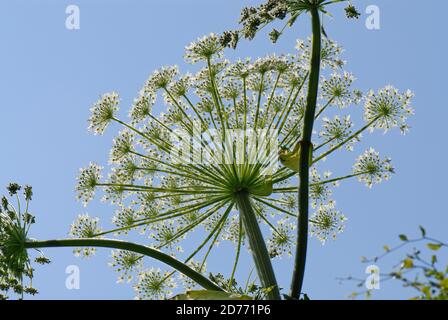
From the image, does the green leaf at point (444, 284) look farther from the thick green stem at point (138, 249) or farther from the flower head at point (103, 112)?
the flower head at point (103, 112)

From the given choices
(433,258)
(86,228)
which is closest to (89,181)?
(86,228)

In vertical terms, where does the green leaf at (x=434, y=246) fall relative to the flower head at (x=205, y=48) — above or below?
below

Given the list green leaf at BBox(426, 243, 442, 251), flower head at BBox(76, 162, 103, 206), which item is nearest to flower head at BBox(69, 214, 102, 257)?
flower head at BBox(76, 162, 103, 206)

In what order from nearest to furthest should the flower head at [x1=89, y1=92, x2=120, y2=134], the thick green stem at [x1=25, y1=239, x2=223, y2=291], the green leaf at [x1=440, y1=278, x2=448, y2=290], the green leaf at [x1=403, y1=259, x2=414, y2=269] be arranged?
the green leaf at [x1=440, y1=278, x2=448, y2=290]
the green leaf at [x1=403, y1=259, x2=414, y2=269]
the thick green stem at [x1=25, y1=239, x2=223, y2=291]
the flower head at [x1=89, y1=92, x2=120, y2=134]

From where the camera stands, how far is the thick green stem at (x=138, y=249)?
789 cm

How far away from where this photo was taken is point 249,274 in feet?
31.9

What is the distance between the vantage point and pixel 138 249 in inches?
329

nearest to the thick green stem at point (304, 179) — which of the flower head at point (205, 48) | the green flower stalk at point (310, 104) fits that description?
the green flower stalk at point (310, 104)

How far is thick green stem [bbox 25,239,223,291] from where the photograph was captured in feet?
25.9

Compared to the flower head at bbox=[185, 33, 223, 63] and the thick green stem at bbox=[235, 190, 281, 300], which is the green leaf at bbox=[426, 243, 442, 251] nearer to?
the thick green stem at bbox=[235, 190, 281, 300]

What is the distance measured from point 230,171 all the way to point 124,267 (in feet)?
8.84

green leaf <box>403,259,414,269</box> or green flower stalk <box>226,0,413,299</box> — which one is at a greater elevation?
green flower stalk <box>226,0,413,299</box>
